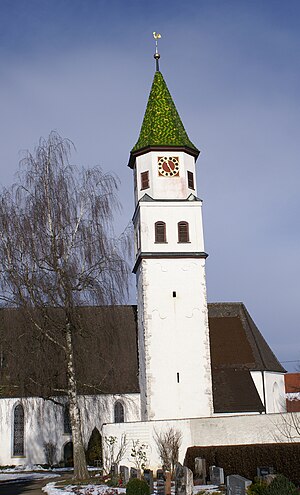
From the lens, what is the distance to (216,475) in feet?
75.8

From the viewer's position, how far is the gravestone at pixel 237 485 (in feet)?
52.9

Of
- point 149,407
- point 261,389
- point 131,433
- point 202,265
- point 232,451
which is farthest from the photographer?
point 261,389

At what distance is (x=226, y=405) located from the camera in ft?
111

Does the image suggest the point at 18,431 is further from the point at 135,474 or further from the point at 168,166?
the point at 168,166

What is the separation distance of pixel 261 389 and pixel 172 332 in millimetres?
7863

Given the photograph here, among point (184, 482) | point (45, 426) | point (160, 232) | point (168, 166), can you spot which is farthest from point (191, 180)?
point (184, 482)

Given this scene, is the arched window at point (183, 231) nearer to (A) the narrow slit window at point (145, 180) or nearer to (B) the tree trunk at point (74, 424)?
(A) the narrow slit window at point (145, 180)

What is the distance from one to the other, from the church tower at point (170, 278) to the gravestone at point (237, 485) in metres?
14.7

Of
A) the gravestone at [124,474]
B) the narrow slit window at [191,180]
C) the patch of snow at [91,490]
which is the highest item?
the narrow slit window at [191,180]

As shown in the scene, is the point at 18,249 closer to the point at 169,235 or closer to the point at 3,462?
the point at 169,235

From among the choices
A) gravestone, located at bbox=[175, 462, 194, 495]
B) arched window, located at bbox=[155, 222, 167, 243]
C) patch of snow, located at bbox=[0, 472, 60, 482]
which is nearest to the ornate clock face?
arched window, located at bbox=[155, 222, 167, 243]

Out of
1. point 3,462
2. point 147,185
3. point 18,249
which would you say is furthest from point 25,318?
point 3,462

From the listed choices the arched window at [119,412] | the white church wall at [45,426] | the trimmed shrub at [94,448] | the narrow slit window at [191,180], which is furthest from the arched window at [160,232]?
the trimmed shrub at [94,448]

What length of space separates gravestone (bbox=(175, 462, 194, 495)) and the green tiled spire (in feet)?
65.6
